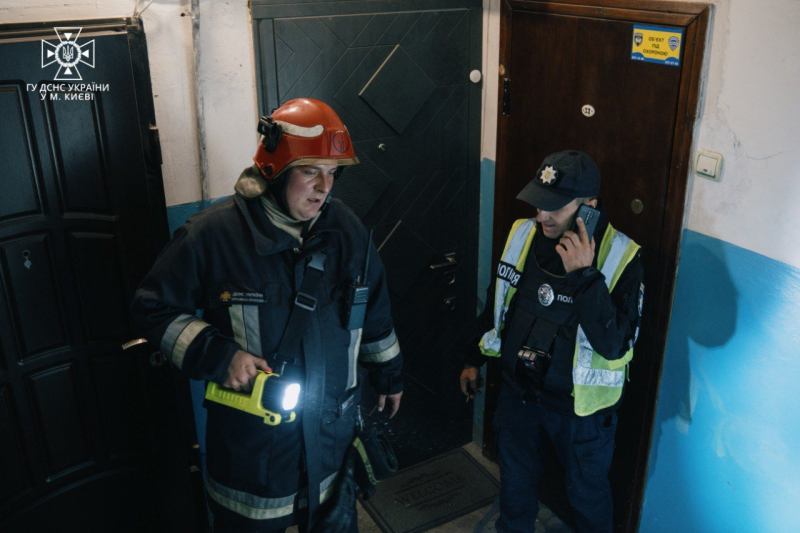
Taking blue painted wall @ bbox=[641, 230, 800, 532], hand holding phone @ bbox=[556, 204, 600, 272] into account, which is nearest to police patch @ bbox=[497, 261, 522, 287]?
hand holding phone @ bbox=[556, 204, 600, 272]

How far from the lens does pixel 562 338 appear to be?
2.96 m

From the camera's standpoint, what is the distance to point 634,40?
9.48 ft

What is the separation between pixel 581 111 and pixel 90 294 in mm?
2259

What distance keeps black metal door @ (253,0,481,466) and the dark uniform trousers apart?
2.79 feet

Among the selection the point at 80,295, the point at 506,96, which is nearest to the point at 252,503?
the point at 80,295

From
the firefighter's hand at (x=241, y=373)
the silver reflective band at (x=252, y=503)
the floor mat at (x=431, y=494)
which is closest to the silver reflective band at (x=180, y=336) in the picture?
the firefighter's hand at (x=241, y=373)

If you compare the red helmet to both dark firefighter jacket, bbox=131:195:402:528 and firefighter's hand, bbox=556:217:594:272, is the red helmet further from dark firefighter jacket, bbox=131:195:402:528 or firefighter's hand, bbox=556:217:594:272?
firefighter's hand, bbox=556:217:594:272

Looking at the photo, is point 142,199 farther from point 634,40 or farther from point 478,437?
point 478,437

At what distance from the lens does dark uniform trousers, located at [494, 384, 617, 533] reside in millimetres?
3104

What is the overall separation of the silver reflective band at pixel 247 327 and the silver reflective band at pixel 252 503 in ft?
1.81

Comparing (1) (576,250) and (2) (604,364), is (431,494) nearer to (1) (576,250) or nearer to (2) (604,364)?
(2) (604,364)

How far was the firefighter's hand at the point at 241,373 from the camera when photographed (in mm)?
2516

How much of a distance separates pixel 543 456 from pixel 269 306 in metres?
1.52

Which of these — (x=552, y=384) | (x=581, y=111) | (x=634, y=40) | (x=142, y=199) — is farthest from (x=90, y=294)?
(x=634, y=40)
